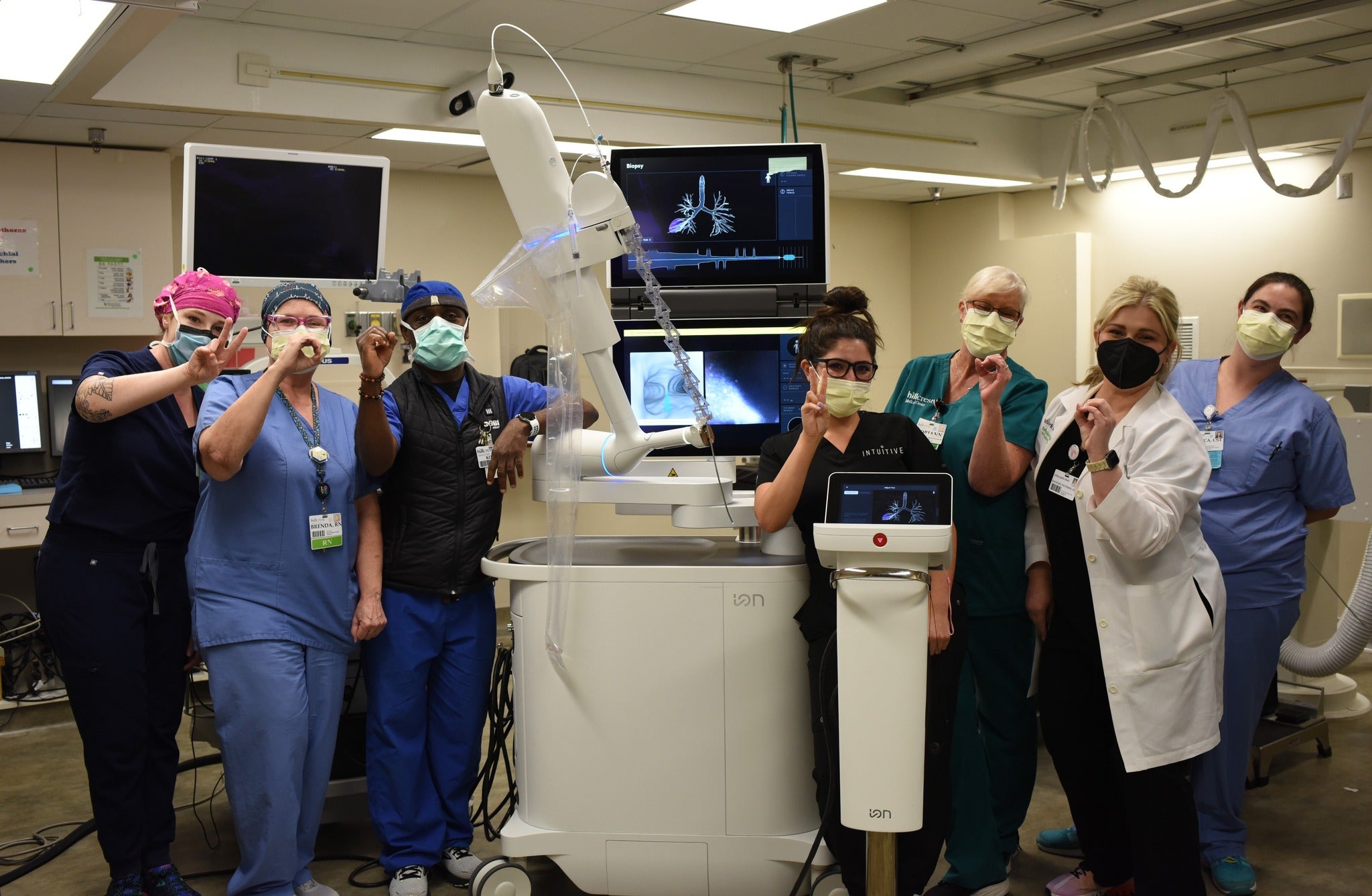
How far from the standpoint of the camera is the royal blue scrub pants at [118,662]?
253 centimetres

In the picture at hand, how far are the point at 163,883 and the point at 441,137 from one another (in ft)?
10.9

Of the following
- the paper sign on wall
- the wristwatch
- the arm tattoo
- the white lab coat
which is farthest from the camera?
the paper sign on wall

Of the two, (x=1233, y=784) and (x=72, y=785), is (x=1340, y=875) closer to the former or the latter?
(x=1233, y=784)

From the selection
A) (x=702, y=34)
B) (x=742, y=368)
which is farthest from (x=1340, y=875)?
(x=702, y=34)

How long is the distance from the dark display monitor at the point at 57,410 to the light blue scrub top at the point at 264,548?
2.95 meters

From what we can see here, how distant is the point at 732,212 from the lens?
109 inches

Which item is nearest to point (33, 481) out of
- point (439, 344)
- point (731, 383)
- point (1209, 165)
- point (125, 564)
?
point (125, 564)

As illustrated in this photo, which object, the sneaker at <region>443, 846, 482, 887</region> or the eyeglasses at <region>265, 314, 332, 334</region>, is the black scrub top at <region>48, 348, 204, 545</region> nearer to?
the eyeglasses at <region>265, 314, 332, 334</region>

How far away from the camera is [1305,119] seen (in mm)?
5457

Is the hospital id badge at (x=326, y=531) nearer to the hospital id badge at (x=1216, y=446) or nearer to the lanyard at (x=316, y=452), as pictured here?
the lanyard at (x=316, y=452)

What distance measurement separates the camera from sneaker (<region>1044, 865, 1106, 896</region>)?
2.68 m

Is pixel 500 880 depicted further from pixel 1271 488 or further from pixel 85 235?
pixel 85 235

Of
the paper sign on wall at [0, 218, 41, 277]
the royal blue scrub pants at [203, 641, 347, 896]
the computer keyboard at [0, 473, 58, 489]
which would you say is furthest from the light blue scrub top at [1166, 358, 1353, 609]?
the paper sign on wall at [0, 218, 41, 277]

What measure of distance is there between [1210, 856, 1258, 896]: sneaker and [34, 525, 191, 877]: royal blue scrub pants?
2.59m
